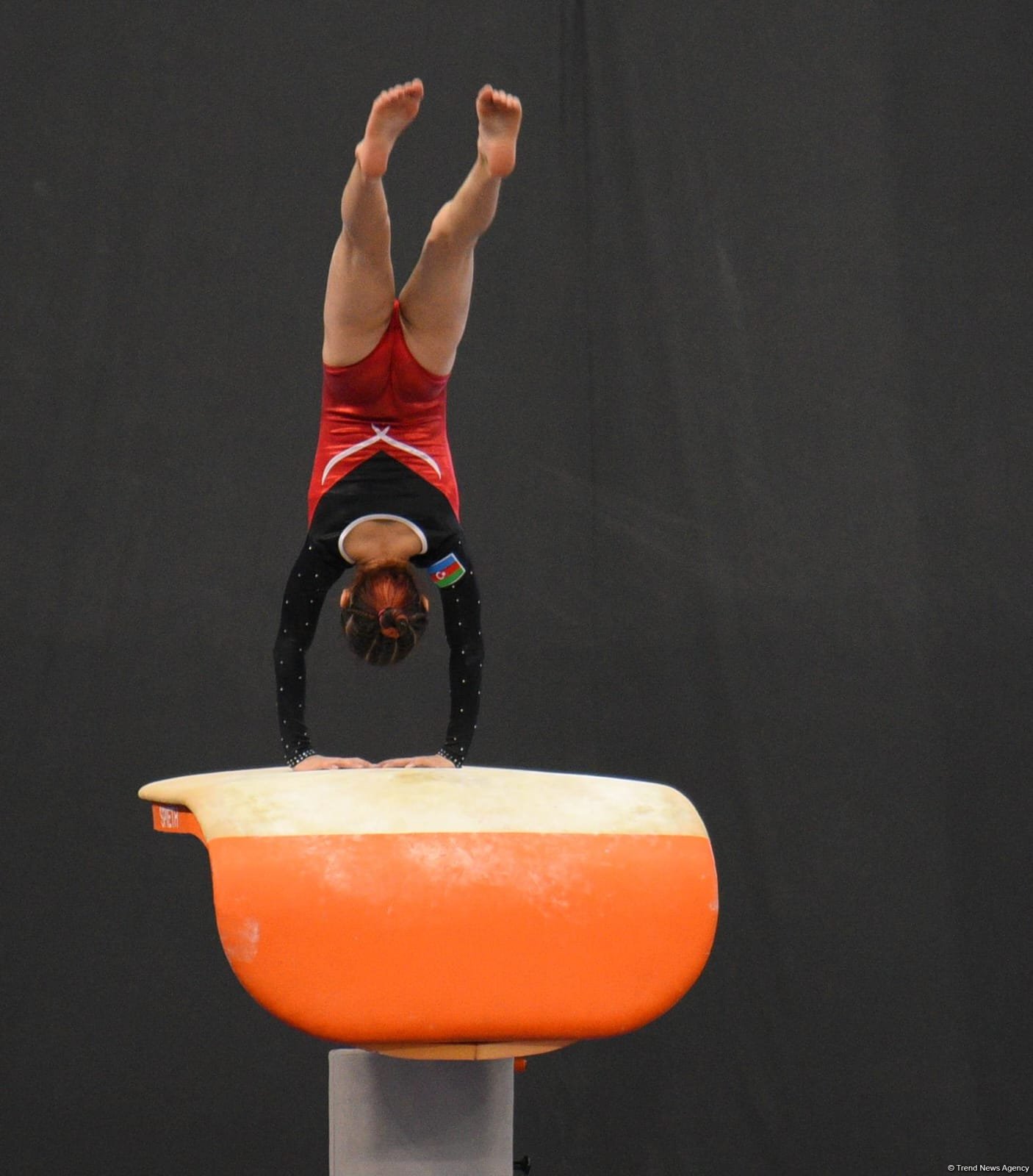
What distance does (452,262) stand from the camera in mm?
2848

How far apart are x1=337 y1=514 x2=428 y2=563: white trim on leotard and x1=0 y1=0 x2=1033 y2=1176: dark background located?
1155 millimetres

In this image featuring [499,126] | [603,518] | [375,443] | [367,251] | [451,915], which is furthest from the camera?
[603,518]

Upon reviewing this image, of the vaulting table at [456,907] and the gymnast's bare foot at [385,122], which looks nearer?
the vaulting table at [456,907]

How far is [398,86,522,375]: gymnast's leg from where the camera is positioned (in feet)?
8.68

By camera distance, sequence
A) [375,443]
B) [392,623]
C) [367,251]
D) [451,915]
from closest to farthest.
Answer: [451,915], [392,623], [367,251], [375,443]

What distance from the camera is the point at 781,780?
3.95m

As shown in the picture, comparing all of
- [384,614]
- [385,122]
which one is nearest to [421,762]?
[384,614]

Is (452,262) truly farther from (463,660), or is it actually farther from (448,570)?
(463,660)

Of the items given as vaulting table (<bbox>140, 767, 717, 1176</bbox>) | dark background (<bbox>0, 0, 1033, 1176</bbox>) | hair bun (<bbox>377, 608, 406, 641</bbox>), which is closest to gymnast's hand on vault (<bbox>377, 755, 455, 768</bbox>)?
hair bun (<bbox>377, 608, 406, 641</bbox>)

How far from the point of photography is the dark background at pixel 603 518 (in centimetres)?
383

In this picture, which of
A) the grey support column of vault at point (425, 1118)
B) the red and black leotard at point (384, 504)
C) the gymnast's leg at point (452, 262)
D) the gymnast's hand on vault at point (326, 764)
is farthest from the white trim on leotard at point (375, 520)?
the grey support column of vault at point (425, 1118)

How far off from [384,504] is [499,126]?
769 mm

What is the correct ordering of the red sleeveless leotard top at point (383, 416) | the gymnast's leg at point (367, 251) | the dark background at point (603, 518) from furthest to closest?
the dark background at point (603, 518) < the red sleeveless leotard top at point (383, 416) < the gymnast's leg at point (367, 251)

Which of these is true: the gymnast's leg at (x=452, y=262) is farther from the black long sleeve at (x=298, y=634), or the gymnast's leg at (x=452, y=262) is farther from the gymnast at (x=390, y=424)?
the black long sleeve at (x=298, y=634)
